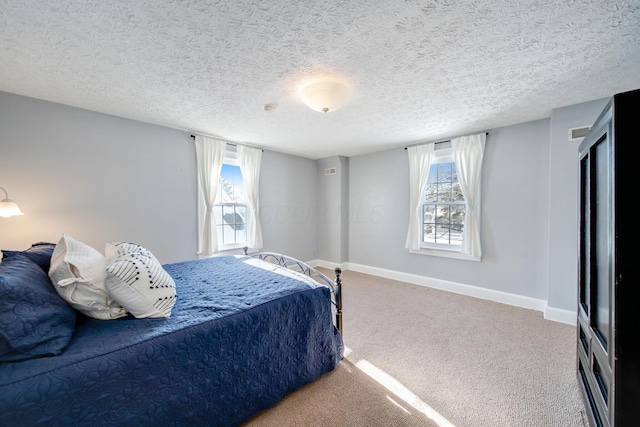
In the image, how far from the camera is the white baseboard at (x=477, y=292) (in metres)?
2.77

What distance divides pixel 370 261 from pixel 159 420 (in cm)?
405

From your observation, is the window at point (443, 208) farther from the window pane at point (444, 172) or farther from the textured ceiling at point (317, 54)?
the textured ceiling at point (317, 54)

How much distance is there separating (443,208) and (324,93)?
2.90 metres

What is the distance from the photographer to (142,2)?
1.30 m

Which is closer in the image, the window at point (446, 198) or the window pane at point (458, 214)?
the window at point (446, 198)

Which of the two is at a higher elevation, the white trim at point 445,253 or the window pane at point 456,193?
the window pane at point 456,193

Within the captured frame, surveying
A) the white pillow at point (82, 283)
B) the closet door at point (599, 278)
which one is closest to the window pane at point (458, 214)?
the closet door at point (599, 278)

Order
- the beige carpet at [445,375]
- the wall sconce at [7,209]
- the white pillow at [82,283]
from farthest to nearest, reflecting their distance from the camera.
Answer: the wall sconce at [7,209], the beige carpet at [445,375], the white pillow at [82,283]

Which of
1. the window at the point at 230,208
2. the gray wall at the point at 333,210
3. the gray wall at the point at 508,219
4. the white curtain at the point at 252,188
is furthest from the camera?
the gray wall at the point at 333,210

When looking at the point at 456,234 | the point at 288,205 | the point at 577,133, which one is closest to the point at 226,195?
the point at 288,205

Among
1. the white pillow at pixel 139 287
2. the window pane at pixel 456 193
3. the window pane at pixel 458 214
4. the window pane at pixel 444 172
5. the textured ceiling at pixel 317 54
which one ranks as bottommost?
the white pillow at pixel 139 287

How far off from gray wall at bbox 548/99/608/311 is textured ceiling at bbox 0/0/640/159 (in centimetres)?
22

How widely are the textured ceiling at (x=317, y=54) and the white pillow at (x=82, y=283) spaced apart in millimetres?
1392

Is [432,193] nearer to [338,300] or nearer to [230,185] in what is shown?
[338,300]
